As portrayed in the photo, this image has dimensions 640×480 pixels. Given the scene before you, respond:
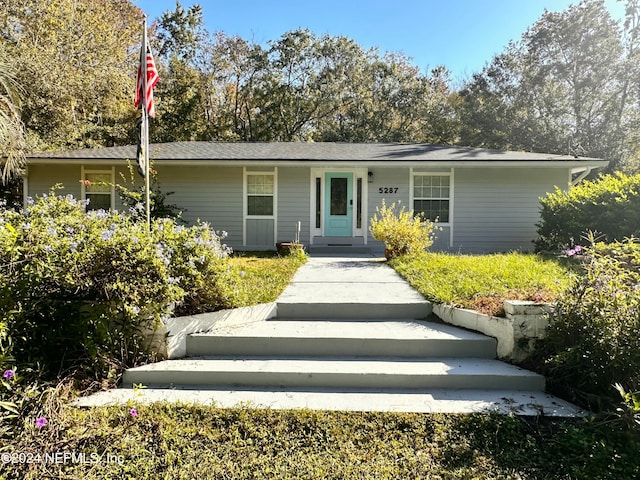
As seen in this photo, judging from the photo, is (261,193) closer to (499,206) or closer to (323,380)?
(499,206)

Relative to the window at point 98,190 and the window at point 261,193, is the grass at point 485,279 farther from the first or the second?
the window at point 98,190

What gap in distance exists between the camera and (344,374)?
3137 mm

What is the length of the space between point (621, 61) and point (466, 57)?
311 inches

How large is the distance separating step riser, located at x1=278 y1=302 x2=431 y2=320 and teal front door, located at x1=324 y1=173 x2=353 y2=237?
6401 millimetres

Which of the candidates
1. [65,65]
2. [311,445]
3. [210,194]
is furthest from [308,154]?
[311,445]

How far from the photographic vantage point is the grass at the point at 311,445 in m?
2.19

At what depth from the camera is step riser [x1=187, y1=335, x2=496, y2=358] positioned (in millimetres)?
3531

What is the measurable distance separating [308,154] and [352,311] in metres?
6.91

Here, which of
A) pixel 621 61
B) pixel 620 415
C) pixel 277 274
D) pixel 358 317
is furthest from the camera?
pixel 621 61

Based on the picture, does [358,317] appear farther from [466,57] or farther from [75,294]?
[466,57]

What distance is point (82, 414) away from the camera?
101 inches

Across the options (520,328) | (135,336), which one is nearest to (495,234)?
(520,328)

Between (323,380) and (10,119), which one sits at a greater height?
(10,119)

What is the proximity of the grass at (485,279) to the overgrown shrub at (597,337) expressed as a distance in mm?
531
